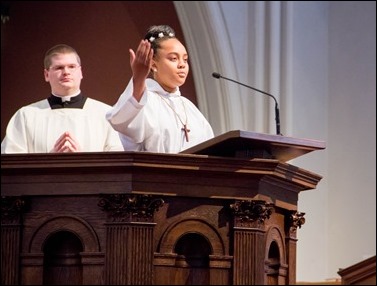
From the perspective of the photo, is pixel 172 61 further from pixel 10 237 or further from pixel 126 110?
pixel 10 237

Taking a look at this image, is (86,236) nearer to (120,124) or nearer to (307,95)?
(120,124)

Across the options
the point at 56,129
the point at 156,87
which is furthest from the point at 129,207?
the point at 56,129

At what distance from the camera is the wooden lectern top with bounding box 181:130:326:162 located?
17.1 feet

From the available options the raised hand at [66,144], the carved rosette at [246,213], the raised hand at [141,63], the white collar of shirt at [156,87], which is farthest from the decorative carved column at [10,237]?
the white collar of shirt at [156,87]

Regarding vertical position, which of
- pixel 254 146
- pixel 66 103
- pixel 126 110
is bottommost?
pixel 254 146

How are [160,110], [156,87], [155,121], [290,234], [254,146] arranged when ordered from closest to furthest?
[254,146] < [290,234] < [155,121] < [160,110] < [156,87]

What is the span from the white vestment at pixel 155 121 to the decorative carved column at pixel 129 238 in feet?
1.64

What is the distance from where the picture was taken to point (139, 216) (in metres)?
5.17

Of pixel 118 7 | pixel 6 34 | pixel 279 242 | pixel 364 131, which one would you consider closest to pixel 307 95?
pixel 364 131

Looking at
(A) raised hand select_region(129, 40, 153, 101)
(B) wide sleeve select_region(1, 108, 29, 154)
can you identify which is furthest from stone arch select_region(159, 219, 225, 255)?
(B) wide sleeve select_region(1, 108, 29, 154)

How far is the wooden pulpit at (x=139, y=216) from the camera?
517 cm

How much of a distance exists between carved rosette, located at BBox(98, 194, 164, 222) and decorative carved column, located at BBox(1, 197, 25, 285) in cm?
36

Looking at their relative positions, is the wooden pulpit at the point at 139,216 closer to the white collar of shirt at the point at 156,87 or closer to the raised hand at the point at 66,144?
the raised hand at the point at 66,144

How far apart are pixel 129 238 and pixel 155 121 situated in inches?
35.6
